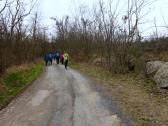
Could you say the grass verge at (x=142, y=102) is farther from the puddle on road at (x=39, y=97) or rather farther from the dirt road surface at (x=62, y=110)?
the puddle on road at (x=39, y=97)

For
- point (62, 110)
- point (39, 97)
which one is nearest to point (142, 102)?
point (62, 110)

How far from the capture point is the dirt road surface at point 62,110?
35.9 feet

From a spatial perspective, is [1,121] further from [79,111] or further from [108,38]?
[108,38]

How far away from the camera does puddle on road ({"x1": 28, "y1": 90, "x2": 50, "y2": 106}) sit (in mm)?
14800

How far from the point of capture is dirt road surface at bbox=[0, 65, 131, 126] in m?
10.9

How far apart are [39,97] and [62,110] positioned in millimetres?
3796

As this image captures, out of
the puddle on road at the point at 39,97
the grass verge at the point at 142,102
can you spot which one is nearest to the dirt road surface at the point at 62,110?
the puddle on road at the point at 39,97

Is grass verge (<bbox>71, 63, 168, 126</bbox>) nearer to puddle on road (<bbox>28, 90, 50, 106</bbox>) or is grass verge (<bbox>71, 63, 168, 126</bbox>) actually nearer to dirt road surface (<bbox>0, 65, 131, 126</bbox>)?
dirt road surface (<bbox>0, 65, 131, 126</bbox>)

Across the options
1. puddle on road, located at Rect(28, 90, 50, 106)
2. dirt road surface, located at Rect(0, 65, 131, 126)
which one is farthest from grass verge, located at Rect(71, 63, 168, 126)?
puddle on road, located at Rect(28, 90, 50, 106)

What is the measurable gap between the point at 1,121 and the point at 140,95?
6751mm

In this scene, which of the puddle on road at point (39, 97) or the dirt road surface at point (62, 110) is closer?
the dirt road surface at point (62, 110)

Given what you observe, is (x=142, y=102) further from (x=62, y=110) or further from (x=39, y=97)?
(x=39, y=97)

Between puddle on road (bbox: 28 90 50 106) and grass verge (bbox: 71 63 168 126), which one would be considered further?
puddle on road (bbox: 28 90 50 106)

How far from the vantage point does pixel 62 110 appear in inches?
503
